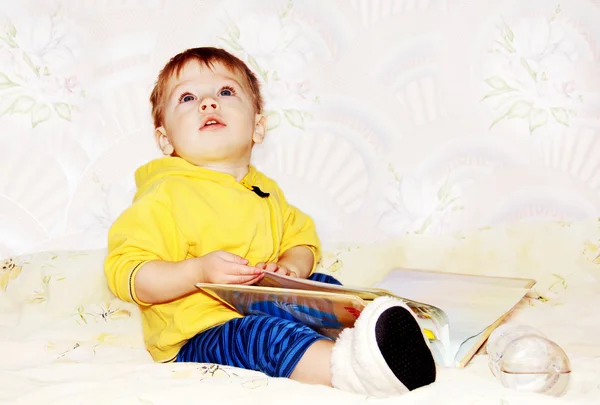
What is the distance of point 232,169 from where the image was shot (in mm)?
1310

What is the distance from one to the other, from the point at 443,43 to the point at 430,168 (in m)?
0.27

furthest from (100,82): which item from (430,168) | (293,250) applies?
(430,168)

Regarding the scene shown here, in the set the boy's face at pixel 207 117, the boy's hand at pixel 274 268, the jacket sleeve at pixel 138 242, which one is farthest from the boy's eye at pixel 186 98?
the boy's hand at pixel 274 268

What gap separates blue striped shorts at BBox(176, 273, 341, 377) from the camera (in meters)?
0.94

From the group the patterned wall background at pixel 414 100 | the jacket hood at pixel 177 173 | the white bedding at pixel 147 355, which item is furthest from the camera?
the patterned wall background at pixel 414 100

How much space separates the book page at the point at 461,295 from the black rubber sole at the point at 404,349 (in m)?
0.15

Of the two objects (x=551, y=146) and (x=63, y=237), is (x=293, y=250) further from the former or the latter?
(x=551, y=146)

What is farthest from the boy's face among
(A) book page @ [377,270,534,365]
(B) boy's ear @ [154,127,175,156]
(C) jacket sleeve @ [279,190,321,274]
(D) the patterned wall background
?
(A) book page @ [377,270,534,365]

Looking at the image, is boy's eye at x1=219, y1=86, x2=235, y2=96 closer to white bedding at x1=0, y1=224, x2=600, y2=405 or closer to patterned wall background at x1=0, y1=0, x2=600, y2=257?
patterned wall background at x1=0, y1=0, x2=600, y2=257

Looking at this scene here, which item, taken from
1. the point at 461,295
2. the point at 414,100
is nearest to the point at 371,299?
the point at 461,295

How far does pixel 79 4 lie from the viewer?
4.91ft

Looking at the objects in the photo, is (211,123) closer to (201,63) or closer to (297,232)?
(201,63)

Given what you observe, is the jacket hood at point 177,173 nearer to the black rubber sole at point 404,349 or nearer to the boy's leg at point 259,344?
the boy's leg at point 259,344

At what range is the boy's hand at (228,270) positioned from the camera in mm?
1043
